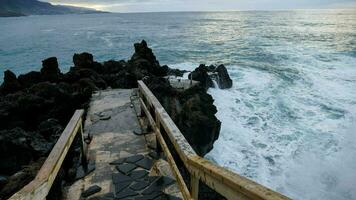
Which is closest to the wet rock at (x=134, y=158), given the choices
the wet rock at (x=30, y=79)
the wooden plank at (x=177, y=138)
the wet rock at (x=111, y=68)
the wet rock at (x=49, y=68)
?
the wooden plank at (x=177, y=138)

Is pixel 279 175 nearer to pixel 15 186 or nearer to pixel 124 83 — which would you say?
pixel 124 83

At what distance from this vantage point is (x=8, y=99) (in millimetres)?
12766

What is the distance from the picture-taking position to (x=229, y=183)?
2.45m

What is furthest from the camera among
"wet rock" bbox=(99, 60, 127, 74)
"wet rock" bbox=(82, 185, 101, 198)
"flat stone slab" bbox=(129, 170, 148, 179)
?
"wet rock" bbox=(99, 60, 127, 74)

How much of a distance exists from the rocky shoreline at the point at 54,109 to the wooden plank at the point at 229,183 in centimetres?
342

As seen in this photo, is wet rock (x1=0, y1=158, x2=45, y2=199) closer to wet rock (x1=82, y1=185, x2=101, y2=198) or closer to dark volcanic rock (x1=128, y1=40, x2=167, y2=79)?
wet rock (x1=82, y1=185, x2=101, y2=198)

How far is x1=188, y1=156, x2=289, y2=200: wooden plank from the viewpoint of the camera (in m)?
2.10

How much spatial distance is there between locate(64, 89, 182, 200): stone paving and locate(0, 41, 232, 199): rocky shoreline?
2.10 feet

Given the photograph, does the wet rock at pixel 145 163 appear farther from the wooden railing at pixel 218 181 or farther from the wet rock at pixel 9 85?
the wet rock at pixel 9 85

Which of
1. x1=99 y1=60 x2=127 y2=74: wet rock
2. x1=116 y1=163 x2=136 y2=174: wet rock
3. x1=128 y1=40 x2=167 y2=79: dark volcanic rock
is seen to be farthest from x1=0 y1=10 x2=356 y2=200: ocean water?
x1=116 y1=163 x2=136 y2=174: wet rock

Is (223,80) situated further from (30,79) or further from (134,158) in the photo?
(134,158)

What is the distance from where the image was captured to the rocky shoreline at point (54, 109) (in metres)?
8.23

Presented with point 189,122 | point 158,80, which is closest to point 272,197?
point 189,122

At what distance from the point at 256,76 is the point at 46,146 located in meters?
25.2
